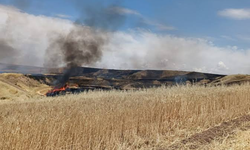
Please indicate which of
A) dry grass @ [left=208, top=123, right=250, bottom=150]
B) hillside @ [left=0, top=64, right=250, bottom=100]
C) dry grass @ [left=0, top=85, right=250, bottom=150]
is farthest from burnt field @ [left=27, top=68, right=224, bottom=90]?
dry grass @ [left=208, top=123, right=250, bottom=150]

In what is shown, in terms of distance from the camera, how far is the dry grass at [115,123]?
5211 millimetres

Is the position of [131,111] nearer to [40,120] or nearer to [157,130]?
[157,130]

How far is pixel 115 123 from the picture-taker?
22.8 feet

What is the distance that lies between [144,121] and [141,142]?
41.0 inches

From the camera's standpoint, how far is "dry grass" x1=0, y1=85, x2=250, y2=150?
521 centimetres

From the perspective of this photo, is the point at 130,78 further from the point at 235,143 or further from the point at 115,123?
the point at 235,143

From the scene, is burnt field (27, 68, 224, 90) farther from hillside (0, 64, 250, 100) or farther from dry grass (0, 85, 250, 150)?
dry grass (0, 85, 250, 150)

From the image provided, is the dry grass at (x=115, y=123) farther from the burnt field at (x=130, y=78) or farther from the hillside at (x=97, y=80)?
the burnt field at (x=130, y=78)

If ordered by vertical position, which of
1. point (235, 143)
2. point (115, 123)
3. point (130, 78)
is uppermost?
point (130, 78)

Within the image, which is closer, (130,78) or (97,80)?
(97,80)

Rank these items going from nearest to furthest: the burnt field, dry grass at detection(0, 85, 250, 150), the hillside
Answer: dry grass at detection(0, 85, 250, 150) < the hillside < the burnt field

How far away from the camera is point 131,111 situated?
24.8 feet

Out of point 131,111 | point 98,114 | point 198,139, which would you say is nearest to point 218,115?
point 198,139

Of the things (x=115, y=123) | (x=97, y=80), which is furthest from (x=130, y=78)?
(x=115, y=123)
